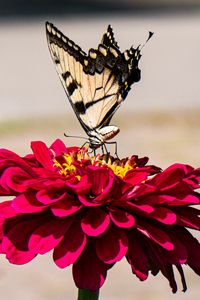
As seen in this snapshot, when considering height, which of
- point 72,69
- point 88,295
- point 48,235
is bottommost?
point 88,295

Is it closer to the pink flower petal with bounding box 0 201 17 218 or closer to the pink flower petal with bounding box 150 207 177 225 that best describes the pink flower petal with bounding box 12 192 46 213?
the pink flower petal with bounding box 0 201 17 218

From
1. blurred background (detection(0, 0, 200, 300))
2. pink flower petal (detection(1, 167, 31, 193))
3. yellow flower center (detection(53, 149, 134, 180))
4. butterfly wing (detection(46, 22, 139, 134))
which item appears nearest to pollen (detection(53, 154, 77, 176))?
yellow flower center (detection(53, 149, 134, 180))

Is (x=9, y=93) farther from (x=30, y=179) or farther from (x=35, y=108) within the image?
(x=30, y=179)

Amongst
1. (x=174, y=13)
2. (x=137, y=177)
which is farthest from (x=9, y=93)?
(x=137, y=177)

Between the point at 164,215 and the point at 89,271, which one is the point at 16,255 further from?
the point at 164,215

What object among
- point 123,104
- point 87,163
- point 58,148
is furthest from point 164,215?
point 123,104

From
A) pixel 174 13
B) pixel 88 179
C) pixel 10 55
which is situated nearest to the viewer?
pixel 88 179

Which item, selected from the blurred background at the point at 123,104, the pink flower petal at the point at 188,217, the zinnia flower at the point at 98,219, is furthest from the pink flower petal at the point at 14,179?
the blurred background at the point at 123,104

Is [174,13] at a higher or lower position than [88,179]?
lower
